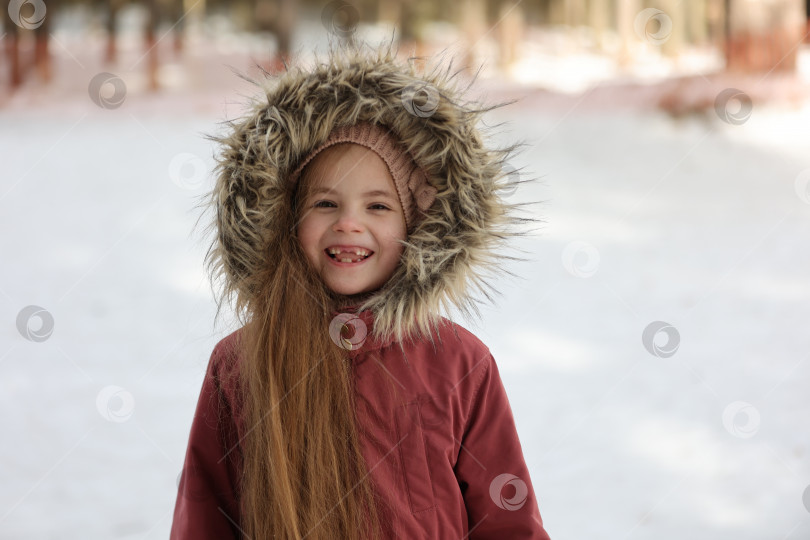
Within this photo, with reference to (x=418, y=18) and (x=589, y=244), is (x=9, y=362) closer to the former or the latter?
(x=589, y=244)

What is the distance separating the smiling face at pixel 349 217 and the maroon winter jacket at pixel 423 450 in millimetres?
69

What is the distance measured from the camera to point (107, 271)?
345 cm

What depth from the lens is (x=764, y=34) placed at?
5.09 metres

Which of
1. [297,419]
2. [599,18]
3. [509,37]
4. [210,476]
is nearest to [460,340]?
[297,419]

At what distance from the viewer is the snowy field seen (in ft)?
7.06

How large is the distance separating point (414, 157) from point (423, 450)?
400 mm

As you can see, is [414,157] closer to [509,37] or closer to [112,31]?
[509,37]

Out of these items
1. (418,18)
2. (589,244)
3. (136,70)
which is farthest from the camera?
(418,18)

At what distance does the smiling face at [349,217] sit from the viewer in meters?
1.11

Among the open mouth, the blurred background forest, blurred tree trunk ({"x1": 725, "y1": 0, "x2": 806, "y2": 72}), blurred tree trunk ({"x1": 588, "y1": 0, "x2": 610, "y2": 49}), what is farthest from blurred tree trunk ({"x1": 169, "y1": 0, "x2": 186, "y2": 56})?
the open mouth

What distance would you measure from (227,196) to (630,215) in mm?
3237

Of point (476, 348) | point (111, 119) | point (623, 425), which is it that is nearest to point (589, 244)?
point (623, 425)

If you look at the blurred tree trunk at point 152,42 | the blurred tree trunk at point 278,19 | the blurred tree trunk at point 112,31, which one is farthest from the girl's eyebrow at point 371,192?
the blurred tree trunk at point 112,31

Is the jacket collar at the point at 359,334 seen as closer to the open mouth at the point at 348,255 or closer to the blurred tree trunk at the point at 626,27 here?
the open mouth at the point at 348,255
